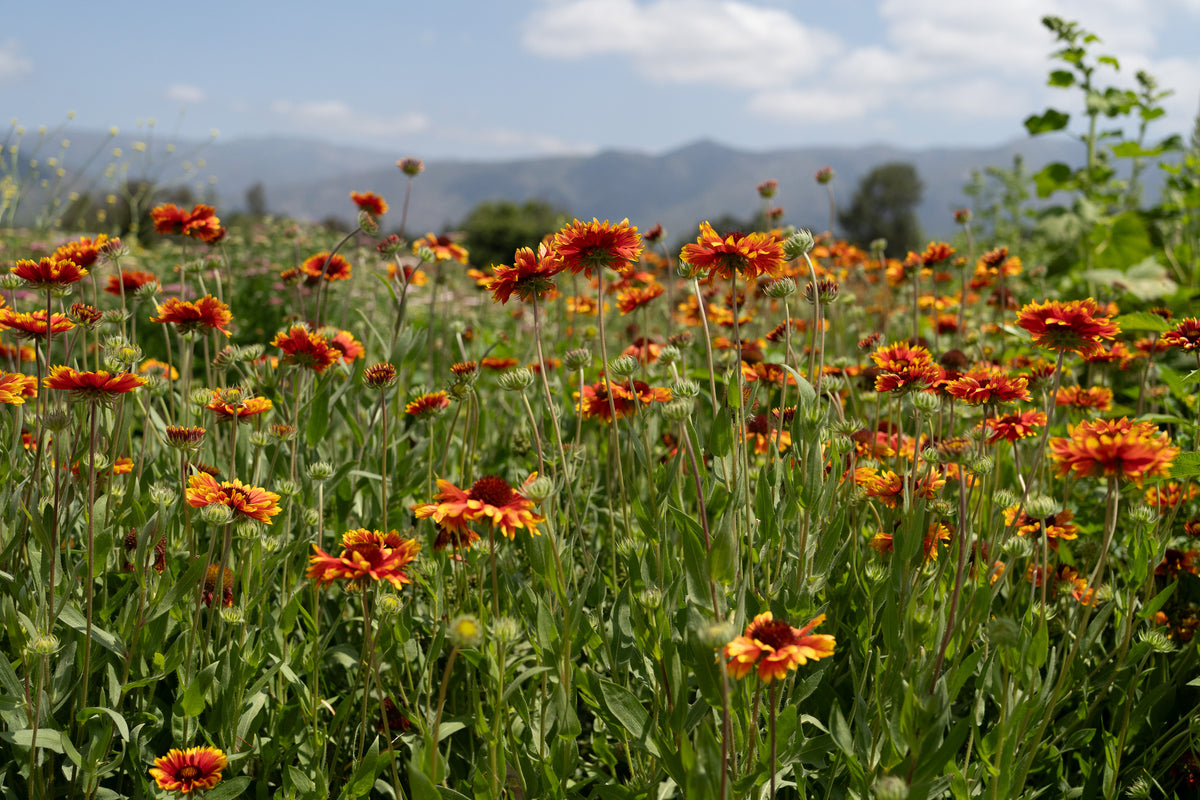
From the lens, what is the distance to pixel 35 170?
5156 mm

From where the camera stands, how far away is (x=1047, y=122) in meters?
4.36

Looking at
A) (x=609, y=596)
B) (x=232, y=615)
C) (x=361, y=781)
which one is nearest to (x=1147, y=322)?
(x=609, y=596)

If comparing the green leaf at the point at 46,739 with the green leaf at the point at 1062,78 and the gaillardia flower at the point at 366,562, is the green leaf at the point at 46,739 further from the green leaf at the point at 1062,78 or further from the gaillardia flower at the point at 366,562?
the green leaf at the point at 1062,78

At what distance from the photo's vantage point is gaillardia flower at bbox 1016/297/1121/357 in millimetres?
1601

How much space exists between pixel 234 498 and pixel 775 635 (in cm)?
104

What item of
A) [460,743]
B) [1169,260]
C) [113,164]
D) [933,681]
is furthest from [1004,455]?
[113,164]

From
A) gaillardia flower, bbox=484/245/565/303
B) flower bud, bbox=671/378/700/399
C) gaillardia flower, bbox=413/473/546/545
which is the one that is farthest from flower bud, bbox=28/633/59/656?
flower bud, bbox=671/378/700/399

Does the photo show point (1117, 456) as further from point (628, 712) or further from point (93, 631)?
point (93, 631)

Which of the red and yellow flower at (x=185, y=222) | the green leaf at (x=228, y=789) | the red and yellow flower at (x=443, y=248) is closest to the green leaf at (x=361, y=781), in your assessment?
the green leaf at (x=228, y=789)

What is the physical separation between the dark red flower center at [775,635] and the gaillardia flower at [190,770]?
100 cm

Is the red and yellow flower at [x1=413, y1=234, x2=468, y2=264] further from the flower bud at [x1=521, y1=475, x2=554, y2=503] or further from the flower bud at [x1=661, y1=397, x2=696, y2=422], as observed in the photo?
the flower bud at [x1=521, y1=475, x2=554, y2=503]

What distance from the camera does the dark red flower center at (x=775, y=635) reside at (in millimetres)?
1189

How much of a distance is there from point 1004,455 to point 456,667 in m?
2.00

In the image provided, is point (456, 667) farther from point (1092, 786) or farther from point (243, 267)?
point (243, 267)
